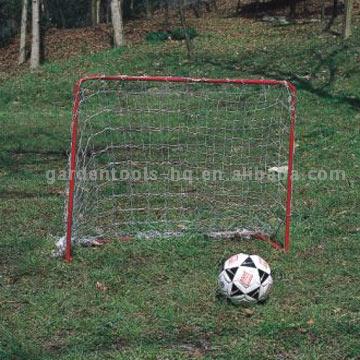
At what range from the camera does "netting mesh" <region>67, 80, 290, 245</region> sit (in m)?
7.42

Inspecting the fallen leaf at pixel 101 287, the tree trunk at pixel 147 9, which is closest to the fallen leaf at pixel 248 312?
the fallen leaf at pixel 101 287

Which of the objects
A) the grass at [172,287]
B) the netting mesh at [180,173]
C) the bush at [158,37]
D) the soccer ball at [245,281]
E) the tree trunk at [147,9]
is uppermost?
the soccer ball at [245,281]

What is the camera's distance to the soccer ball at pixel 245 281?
531 centimetres

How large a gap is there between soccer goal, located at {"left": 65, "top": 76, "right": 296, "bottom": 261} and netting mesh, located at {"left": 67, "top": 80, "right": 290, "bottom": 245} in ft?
0.04

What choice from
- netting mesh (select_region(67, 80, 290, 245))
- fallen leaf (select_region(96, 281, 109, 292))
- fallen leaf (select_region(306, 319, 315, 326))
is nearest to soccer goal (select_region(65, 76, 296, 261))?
netting mesh (select_region(67, 80, 290, 245))

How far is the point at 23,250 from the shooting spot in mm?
6648

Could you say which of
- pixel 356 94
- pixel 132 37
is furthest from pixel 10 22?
pixel 356 94

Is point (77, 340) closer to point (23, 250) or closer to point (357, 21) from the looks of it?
point (23, 250)

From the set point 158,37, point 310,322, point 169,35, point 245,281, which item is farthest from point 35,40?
point 310,322

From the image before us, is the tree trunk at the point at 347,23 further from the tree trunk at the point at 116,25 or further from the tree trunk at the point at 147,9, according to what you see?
the tree trunk at the point at 147,9

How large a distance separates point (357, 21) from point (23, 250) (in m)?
17.1

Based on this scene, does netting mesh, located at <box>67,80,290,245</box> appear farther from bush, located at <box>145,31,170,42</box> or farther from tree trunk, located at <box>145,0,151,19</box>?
tree trunk, located at <box>145,0,151,19</box>

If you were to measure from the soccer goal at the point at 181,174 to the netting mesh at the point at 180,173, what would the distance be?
0.01 meters

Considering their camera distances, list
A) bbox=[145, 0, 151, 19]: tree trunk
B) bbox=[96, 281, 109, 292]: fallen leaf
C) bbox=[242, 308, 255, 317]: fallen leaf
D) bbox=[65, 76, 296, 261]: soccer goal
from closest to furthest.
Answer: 1. bbox=[242, 308, 255, 317]: fallen leaf
2. bbox=[96, 281, 109, 292]: fallen leaf
3. bbox=[65, 76, 296, 261]: soccer goal
4. bbox=[145, 0, 151, 19]: tree trunk
